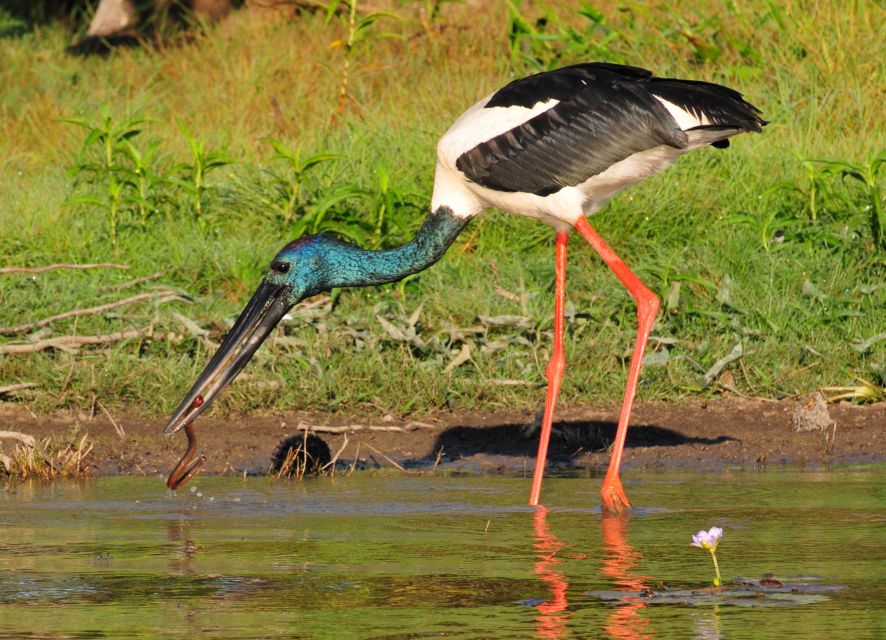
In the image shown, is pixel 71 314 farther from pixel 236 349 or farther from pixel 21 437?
pixel 236 349

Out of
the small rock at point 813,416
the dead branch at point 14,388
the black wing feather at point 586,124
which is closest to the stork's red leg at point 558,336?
the black wing feather at point 586,124

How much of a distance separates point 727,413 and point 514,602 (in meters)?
Result: 3.25

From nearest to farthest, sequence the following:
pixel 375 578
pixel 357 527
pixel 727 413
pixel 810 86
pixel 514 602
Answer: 1. pixel 514 602
2. pixel 375 578
3. pixel 357 527
4. pixel 727 413
5. pixel 810 86

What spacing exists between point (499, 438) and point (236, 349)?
4.76ft

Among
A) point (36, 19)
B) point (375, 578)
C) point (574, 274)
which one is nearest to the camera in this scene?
point (375, 578)

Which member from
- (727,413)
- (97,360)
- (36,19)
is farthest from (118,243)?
(36,19)

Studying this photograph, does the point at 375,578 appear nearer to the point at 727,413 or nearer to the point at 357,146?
the point at 727,413

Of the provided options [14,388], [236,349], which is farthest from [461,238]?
[236,349]

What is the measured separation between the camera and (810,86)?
32.4ft

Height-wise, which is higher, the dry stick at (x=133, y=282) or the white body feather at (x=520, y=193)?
the white body feather at (x=520, y=193)

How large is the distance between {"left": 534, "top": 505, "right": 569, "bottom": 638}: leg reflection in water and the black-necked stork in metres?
0.82

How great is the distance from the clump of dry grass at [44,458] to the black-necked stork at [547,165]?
67cm

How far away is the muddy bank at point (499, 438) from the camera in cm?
640

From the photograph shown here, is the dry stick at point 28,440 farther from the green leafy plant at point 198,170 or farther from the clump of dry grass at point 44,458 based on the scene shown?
the green leafy plant at point 198,170
